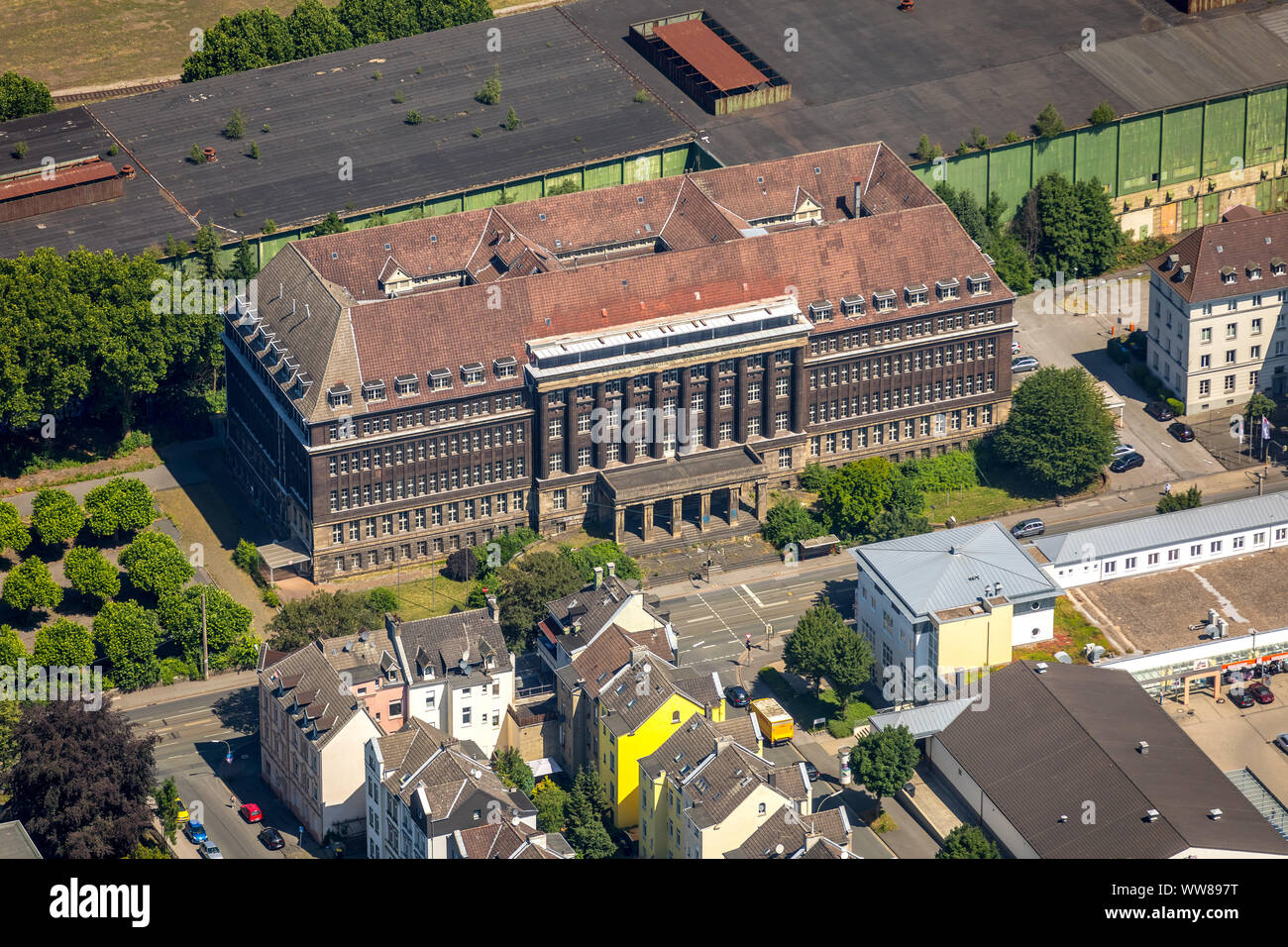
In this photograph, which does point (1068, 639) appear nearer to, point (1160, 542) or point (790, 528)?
point (1160, 542)

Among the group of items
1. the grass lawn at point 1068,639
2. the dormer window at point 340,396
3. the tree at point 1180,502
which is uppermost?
the dormer window at point 340,396

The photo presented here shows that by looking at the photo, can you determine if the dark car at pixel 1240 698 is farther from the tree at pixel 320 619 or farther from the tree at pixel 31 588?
the tree at pixel 31 588

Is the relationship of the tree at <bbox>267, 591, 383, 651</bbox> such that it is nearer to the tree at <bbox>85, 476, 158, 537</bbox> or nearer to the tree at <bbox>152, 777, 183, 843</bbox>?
the tree at <bbox>152, 777, 183, 843</bbox>

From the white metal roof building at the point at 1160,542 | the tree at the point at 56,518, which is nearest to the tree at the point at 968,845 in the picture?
the white metal roof building at the point at 1160,542

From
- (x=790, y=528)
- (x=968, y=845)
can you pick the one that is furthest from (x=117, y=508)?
(x=968, y=845)

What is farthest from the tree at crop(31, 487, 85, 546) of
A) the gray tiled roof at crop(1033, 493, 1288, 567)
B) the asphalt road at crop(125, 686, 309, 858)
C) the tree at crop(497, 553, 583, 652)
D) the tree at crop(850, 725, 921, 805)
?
the gray tiled roof at crop(1033, 493, 1288, 567)

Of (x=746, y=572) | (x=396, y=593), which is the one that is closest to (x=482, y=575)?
(x=396, y=593)

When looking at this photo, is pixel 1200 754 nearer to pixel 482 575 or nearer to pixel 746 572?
pixel 746 572
